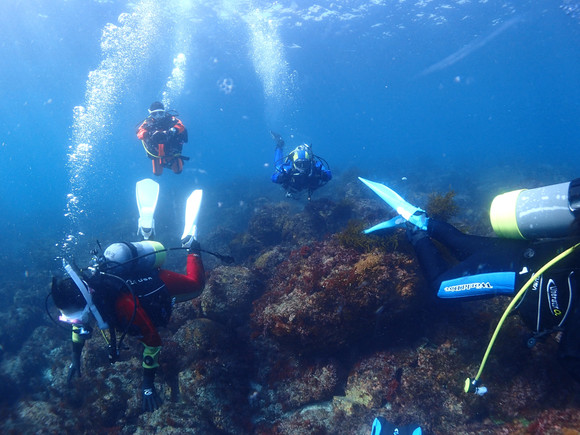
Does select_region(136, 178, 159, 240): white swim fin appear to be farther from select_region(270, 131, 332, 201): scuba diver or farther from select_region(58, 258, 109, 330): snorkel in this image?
select_region(270, 131, 332, 201): scuba diver

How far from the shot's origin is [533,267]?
3.21m

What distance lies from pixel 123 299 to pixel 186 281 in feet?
6.24

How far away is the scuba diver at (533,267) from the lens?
8.71 ft

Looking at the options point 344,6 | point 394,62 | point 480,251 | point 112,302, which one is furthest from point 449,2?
point 112,302

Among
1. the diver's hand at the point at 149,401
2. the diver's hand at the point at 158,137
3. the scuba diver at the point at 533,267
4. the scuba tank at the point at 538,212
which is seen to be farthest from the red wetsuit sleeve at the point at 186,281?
the diver's hand at the point at 158,137

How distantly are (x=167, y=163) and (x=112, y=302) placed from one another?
8.09 metres

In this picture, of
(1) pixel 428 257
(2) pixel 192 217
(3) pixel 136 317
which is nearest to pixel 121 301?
(3) pixel 136 317

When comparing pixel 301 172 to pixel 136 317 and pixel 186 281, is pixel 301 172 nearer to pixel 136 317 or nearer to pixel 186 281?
pixel 186 281

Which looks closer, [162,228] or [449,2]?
[162,228]

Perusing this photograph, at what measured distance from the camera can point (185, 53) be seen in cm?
3812

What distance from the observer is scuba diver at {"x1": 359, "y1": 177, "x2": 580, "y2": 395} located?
266cm

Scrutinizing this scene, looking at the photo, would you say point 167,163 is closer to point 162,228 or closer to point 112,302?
point 112,302

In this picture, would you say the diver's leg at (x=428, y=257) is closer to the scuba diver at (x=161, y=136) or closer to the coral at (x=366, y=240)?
the coral at (x=366, y=240)

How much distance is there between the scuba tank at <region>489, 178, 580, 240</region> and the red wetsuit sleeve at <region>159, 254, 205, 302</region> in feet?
17.2
